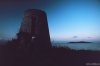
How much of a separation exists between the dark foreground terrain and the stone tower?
56mm

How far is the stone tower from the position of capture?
1271 millimetres

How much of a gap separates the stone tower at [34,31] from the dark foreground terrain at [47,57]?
0.06m

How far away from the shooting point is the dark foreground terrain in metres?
1.30

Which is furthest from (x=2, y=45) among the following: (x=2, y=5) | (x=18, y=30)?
(x=2, y=5)

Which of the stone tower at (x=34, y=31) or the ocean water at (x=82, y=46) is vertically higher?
the stone tower at (x=34, y=31)

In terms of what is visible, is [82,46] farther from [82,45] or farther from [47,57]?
[47,57]

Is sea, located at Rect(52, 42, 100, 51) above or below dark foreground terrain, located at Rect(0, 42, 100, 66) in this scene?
above

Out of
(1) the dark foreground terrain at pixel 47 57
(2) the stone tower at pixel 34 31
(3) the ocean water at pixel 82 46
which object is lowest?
(1) the dark foreground terrain at pixel 47 57

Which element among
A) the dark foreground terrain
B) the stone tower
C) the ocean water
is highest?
the stone tower

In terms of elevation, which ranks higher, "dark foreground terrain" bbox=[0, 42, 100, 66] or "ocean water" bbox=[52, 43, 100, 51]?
"ocean water" bbox=[52, 43, 100, 51]

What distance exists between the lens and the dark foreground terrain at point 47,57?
51.1 inches

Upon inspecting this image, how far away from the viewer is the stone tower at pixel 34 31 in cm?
127

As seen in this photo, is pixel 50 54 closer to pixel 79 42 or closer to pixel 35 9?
pixel 79 42

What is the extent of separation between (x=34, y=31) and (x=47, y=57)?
0.22 metres
